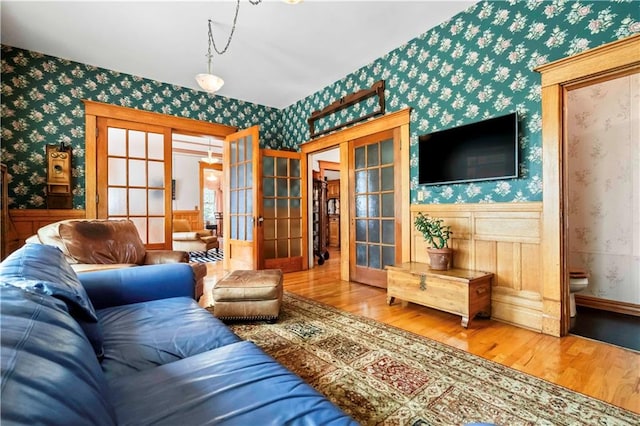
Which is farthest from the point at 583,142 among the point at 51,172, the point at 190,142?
the point at 190,142

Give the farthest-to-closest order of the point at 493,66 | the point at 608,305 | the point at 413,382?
1. the point at 608,305
2. the point at 493,66
3. the point at 413,382

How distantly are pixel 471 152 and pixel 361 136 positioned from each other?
159 cm

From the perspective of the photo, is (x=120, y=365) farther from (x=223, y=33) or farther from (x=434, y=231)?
(x=223, y=33)

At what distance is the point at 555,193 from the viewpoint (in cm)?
236

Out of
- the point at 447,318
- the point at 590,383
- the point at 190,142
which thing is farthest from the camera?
the point at 190,142

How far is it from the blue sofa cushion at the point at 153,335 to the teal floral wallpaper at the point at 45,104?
9.88ft

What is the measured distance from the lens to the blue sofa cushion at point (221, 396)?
2.68 feet

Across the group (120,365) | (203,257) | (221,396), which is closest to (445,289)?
(221,396)

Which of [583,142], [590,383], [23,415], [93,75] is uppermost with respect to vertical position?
[93,75]

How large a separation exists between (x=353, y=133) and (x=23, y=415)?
163 inches

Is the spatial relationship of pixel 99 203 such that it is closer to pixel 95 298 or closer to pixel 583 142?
pixel 95 298

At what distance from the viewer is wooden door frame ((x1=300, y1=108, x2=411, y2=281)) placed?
3.48 metres

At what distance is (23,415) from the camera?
391mm

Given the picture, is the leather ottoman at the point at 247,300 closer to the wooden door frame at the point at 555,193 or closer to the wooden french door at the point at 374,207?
the wooden french door at the point at 374,207
